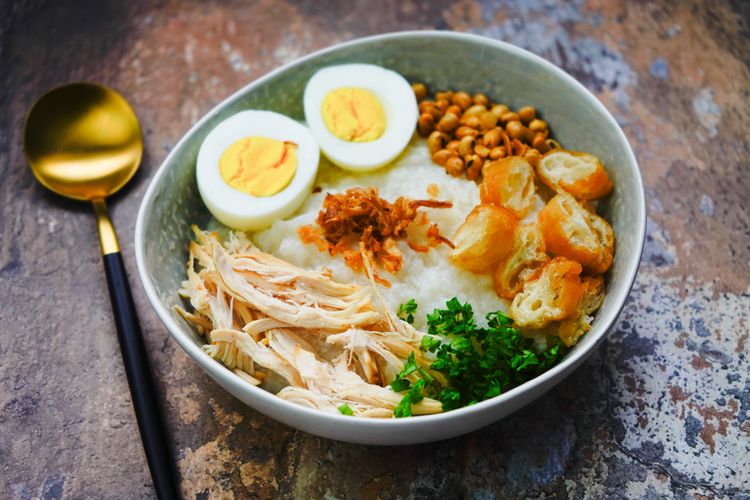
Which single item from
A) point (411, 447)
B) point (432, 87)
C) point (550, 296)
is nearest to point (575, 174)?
point (550, 296)

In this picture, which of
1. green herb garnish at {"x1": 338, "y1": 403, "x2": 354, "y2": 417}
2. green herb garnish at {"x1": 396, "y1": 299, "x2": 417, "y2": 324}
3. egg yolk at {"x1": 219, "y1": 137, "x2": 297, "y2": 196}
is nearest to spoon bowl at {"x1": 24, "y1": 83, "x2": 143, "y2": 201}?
egg yolk at {"x1": 219, "y1": 137, "x2": 297, "y2": 196}

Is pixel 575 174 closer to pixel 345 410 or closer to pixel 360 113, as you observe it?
pixel 360 113

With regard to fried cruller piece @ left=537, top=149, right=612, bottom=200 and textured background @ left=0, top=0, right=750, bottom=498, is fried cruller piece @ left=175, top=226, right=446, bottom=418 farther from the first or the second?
fried cruller piece @ left=537, top=149, right=612, bottom=200

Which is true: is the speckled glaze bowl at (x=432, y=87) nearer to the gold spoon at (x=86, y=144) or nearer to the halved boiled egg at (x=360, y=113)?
the halved boiled egg at (x=360, y=113)

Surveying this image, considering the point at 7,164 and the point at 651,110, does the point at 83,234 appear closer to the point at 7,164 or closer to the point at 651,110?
the point at 7,164

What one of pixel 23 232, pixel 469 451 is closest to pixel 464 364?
pixel 469 451
